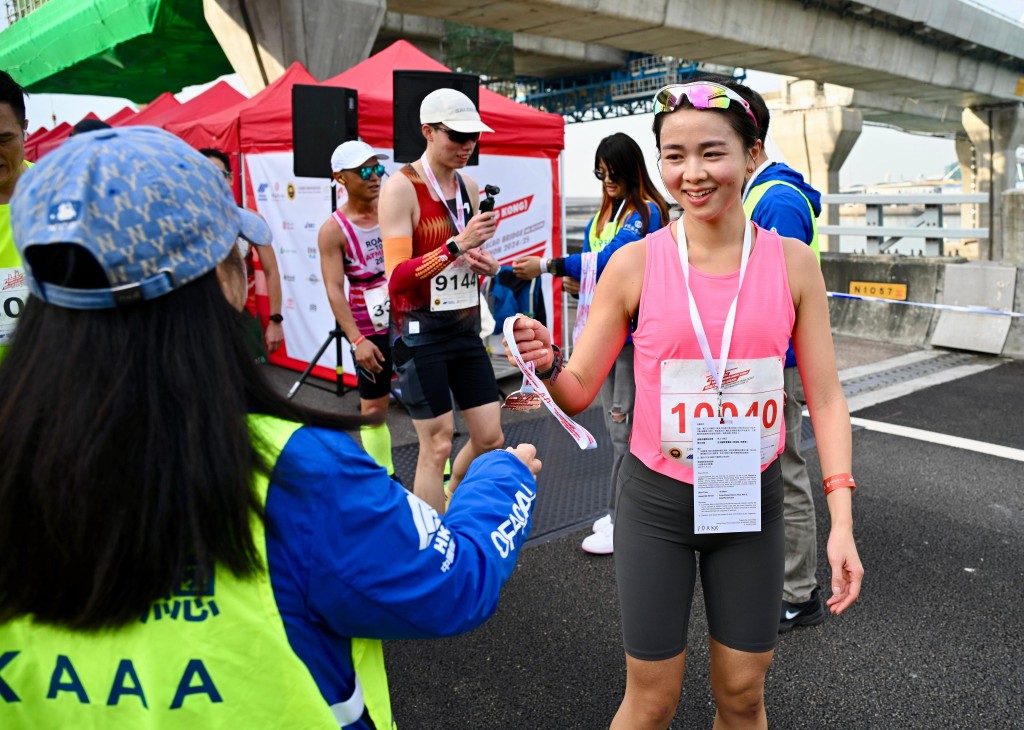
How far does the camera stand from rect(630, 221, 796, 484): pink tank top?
2064 mm

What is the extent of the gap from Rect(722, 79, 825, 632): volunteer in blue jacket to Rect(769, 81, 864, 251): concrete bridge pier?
30.6m

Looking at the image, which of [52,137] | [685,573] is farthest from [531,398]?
[52,137]

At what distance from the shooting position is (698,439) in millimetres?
2092

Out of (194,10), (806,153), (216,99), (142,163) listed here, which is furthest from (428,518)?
(806,153)

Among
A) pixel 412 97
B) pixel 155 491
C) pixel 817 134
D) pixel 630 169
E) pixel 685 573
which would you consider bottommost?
pixel 685 573

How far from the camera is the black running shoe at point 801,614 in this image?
11.6 ft

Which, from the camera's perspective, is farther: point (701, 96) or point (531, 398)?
point (701, 96)

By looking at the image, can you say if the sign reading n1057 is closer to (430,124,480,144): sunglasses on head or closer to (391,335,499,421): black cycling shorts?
Result: (391,335,499,421): black cycling shorts

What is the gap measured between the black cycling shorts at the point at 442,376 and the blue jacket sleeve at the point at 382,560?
8.97 feet

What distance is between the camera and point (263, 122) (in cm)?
861

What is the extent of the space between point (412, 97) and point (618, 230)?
7.31 feet

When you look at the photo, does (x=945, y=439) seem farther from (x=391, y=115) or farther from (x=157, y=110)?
(x=157, y=110)

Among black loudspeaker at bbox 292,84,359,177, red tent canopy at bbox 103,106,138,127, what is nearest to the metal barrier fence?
black loudspeaker at bbox 292,84,359,177

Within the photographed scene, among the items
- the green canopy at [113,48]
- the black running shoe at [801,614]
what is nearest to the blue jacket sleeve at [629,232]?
the black running shoe at [801,614]
